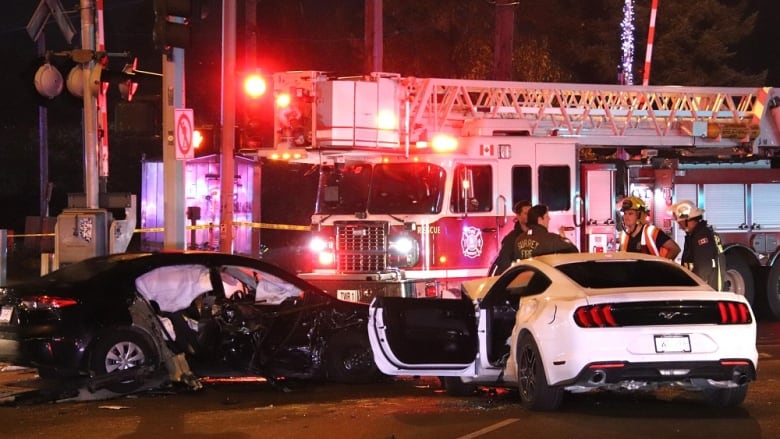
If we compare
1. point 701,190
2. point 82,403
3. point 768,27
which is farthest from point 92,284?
point 768,27

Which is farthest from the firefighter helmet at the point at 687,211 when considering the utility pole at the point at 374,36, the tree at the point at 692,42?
the tree at the point at 692,42

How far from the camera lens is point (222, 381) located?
11.1m

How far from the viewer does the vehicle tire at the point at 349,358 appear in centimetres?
1066

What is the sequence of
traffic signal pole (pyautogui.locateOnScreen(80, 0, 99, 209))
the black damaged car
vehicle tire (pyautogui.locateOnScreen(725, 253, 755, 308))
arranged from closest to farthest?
1. the black damaged car
2. traffic signal pole (pyautogui.locateOnScreen(80, 0, 99, 209))
3. vehicle tire (pyautogui.locateOnScreen(725, 253, 755, 308))

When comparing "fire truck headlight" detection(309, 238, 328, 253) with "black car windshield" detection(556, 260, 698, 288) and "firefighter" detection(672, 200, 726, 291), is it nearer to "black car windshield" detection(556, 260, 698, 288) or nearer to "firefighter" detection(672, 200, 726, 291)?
"firefighter" detection(672, 200, 726, 291)

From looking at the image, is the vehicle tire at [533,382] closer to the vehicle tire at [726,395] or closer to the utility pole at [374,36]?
the vehicle tire at [726,395]

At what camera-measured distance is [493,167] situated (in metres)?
14.3

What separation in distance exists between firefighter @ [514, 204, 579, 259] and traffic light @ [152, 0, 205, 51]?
433 centimetres

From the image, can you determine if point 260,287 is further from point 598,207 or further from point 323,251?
point 598,207

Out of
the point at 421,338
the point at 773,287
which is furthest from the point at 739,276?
the point at 421,338

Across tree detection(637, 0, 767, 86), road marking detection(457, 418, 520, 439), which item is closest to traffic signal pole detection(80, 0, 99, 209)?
road marking detection(457, 418, 520, 439)

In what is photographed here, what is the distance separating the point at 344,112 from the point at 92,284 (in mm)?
4451

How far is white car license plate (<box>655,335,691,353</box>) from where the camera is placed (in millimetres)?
8320

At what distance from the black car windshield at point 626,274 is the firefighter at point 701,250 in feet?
8.54
